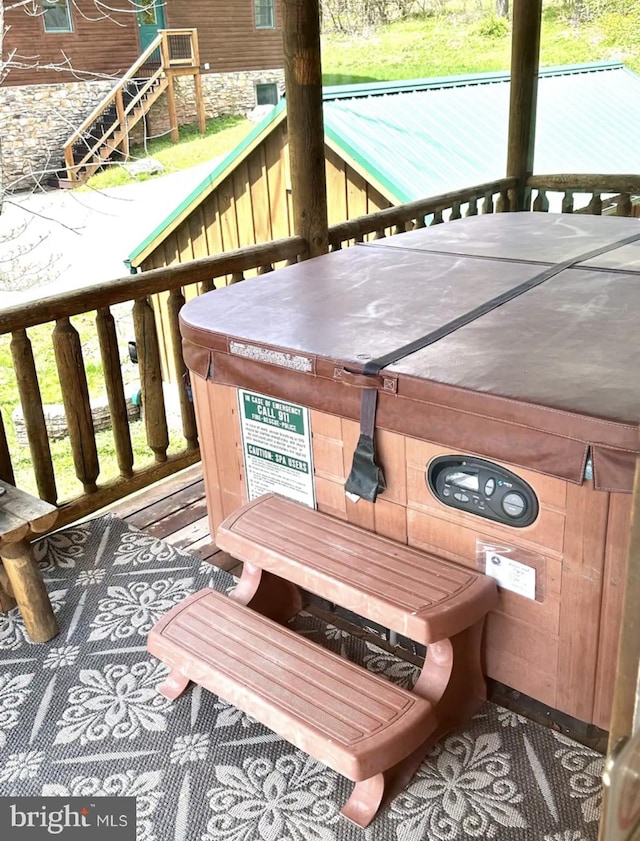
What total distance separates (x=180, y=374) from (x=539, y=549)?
172 centimetres

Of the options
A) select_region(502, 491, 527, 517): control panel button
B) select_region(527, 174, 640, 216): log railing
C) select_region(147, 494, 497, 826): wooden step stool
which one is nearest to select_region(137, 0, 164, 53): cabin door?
select_region(527, 174, 640, 216): log railing

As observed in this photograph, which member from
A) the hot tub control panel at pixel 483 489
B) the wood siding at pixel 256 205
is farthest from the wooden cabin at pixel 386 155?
the hot tub control panel at pixel 483 489

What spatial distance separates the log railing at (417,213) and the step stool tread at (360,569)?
67.8 inches

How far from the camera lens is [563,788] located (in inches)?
65.2

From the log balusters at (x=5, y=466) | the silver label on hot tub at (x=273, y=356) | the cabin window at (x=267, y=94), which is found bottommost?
the log balusters at (x=5, y=466)

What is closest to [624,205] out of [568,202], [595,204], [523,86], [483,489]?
[595,204]

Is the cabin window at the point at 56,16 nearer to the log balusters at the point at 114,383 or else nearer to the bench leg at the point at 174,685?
the log balusters at the point at 114,383

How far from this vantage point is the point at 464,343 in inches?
77.1

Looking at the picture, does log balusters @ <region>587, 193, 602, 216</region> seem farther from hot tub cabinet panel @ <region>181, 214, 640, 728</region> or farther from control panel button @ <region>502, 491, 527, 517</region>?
control panel button @ <region>502, 491, 527, 517</region>

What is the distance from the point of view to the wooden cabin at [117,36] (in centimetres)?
507

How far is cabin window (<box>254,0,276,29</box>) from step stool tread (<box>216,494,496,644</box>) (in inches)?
193

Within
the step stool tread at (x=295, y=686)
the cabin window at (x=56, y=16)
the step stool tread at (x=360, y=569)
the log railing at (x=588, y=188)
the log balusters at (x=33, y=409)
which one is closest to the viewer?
the step stool tread at (x=295, y=686)

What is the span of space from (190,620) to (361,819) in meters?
0.60

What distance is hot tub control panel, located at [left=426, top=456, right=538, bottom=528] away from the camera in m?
1.69
